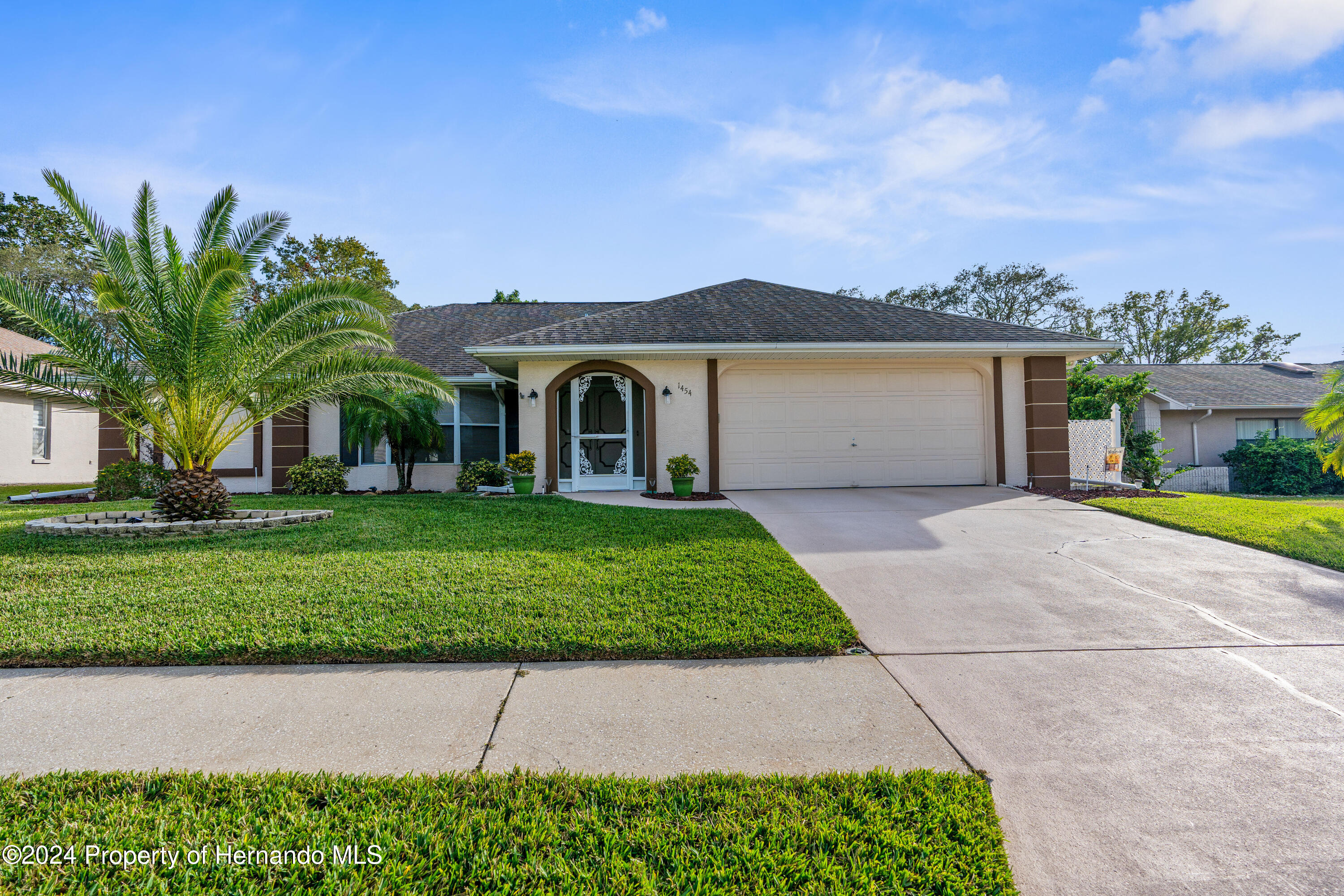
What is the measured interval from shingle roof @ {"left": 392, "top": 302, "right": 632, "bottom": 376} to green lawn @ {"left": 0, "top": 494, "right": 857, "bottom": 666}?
7032 millimetres

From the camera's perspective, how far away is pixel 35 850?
1.95 meters

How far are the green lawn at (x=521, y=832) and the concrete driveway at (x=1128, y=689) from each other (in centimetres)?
35

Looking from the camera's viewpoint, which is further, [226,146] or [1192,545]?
[226,146]

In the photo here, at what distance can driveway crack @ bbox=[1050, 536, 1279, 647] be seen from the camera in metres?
4.17

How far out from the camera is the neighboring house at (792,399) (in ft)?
36.7

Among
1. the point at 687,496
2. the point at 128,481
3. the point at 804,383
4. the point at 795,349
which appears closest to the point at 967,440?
the point at 804,383

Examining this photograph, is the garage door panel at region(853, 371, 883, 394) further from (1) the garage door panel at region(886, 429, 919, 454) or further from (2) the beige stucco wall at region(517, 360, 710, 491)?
(2) the beige stucco wall at region(517, 360, 710, 491)

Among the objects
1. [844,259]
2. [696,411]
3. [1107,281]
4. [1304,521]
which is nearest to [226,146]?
[696,411]

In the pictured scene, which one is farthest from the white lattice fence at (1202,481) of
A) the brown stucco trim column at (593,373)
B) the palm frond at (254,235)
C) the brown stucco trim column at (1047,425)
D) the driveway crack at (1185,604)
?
the palm frond at (254,235)

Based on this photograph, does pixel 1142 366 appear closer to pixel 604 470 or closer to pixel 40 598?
pixel 604 470

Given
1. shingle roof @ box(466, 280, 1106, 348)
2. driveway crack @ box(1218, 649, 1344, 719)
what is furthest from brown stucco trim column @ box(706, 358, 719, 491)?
driveway crack @ box(1218, 649, 1344, 719)

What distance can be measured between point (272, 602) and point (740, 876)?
4.19m

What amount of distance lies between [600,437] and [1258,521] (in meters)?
9.97

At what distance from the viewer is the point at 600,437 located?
11727 millimetres
